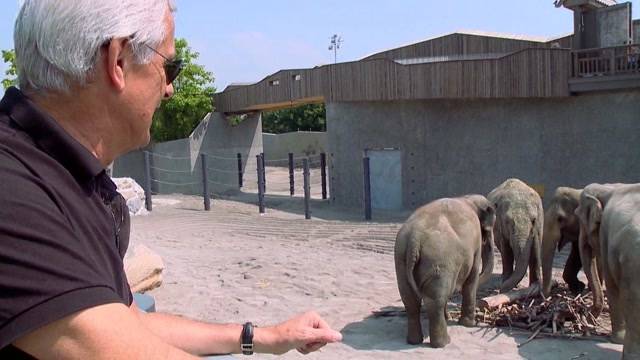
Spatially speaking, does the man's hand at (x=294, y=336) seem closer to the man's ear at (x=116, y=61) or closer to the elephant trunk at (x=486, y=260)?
the man's ear at (x=116, y=61)

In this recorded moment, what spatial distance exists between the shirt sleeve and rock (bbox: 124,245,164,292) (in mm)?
6542

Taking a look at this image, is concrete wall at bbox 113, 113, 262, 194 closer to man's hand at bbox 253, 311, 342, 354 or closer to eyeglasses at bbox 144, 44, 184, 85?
man's hand at bbox 253, 311, 342, 354

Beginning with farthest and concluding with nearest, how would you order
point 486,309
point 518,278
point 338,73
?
point 338,73
point 518,278
point 486,309

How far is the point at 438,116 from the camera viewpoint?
16328mm

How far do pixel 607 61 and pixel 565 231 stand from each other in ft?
21.9

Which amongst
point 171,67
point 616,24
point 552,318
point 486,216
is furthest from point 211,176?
point 171,67

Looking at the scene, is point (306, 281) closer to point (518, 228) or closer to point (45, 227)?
point (518, 228)

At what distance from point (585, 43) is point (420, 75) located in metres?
3.72

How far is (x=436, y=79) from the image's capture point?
15680 mm

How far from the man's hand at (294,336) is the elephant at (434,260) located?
390 centimetres

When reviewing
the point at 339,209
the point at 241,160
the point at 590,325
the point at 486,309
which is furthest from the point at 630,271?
the point at 241,160

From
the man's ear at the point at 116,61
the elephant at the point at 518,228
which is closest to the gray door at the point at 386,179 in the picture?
the elephant at the point at 518,228

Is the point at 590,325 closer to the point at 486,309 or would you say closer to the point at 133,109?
the point at 486,309

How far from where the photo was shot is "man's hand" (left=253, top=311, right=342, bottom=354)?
2008 millimetres
